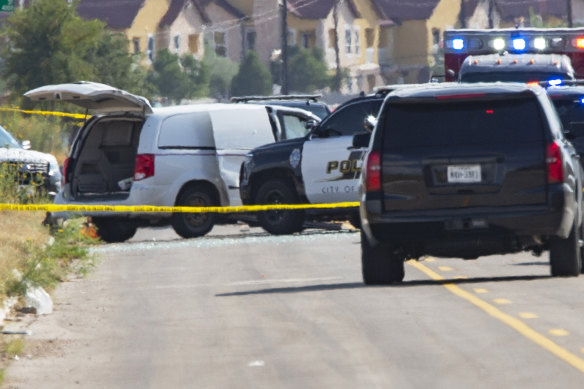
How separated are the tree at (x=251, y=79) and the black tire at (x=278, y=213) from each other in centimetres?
7092

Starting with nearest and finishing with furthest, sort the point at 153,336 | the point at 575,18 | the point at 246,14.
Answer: the point at 153,336 → the point at 246,14 → the point at 575,18

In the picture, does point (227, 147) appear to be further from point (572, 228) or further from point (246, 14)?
point (246, 14)

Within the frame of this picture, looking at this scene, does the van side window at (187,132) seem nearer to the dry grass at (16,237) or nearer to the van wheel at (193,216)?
the van wheel at (193,216)

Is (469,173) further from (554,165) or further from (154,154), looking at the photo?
(154,154)

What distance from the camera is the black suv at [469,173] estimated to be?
42.9 ft

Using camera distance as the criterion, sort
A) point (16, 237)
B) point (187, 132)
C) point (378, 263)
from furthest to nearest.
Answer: point (187, 132)
point (16, 237)
point (378, 263)

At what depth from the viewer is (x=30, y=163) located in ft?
80.5

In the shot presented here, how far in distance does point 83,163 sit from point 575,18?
4170 inches

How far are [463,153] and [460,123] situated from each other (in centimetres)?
33

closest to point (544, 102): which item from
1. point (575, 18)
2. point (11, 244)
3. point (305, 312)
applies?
point (305, 312)

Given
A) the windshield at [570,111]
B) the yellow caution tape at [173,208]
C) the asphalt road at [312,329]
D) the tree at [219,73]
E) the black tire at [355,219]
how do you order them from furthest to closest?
1. the tree at [219,73]
2. the black tire at [355,219]
3. the yellow caution tape at [173,208]
4. the windshield at [570,111]
5. the asphalt road at [312,329]

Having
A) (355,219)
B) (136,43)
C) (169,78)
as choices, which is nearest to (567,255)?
(355,219)

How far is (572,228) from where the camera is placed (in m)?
13.4

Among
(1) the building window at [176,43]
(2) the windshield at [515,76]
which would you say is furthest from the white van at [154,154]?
(1) the building window at [176,43]
